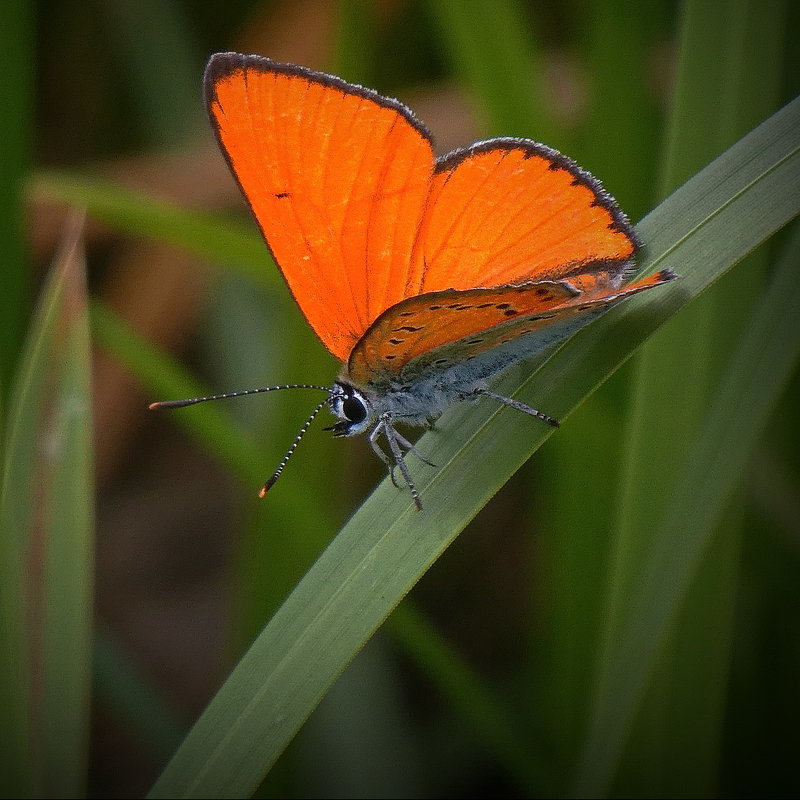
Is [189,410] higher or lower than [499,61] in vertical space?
lower

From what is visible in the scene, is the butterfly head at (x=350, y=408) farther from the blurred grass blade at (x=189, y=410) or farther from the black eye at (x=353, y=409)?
the blurred grass blade at (x=189, y=410)

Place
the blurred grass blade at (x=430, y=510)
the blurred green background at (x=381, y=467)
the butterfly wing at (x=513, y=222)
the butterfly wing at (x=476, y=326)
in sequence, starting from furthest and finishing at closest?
the blurred green background at (x=381, y=467), the butterfly wing at (x=513, y=222), the butterfly wing at (x=476, y=326), the blurred grass blade at (x=430, y=510)

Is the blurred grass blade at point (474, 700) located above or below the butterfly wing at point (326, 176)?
below

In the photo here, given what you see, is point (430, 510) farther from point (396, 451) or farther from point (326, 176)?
point (326, 176)

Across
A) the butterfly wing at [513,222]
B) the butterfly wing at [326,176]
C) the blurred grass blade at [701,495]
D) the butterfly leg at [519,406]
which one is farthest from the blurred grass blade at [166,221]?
the blurred grass blade at [701,495]

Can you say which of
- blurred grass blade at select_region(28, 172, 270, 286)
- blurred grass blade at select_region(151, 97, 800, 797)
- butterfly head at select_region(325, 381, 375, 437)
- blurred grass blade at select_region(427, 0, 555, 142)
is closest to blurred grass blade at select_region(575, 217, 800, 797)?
blurred grass blade at select_region(151, 97, 800, 797)

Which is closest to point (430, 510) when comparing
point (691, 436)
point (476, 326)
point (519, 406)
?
point (519, 406)

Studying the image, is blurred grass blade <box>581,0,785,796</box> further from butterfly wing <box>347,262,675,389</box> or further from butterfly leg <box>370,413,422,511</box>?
butterfly leg <box>370,413,422,511</box>
